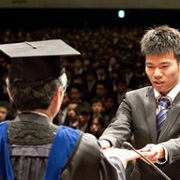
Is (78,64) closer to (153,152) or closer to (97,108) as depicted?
(97,108)

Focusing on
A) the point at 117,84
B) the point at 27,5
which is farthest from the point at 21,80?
the point at 27,5

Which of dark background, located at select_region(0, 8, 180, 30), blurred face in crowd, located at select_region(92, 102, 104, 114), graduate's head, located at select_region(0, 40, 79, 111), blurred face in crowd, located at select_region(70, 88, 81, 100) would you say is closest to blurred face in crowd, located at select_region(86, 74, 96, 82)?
blurred face in crowd, located at select_region(70, 88, 81, 100)

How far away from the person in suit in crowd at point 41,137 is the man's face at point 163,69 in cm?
79

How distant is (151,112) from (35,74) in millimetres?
1017

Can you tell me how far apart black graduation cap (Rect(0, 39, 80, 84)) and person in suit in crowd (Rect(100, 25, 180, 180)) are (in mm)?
701

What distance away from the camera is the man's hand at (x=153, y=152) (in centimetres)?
212

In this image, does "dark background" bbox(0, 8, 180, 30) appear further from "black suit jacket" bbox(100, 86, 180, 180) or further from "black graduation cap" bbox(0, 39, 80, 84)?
"black graduation cap" bbox(0, 39, 80, 84)

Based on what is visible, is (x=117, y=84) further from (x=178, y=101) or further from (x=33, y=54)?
(x=33, y=54)

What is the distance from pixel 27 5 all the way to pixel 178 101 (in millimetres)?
11909

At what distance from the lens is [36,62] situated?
70.1 inches

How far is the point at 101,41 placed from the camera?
1427 cm

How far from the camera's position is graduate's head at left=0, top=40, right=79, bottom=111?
1.69 m

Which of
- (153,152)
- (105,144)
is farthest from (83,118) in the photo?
(153,152)

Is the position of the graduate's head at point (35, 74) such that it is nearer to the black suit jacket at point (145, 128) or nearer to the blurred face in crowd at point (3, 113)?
the black suit jacket at point (145, 128)
